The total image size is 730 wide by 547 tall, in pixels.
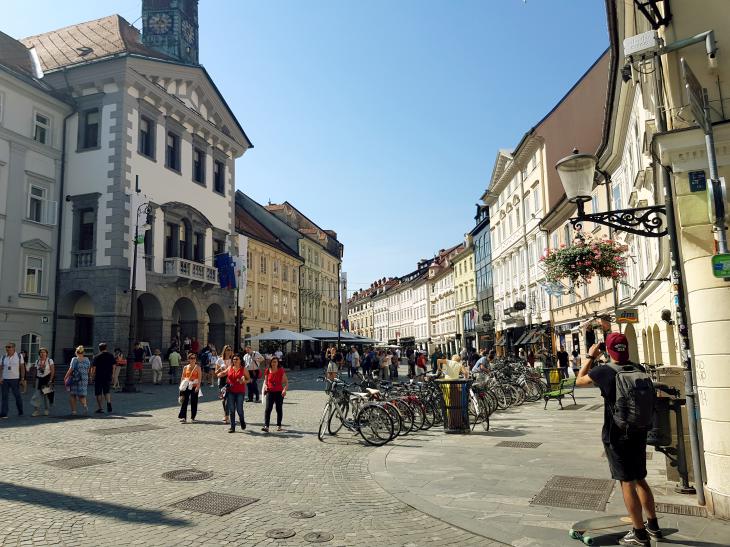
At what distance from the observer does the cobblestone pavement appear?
5508 millimetres

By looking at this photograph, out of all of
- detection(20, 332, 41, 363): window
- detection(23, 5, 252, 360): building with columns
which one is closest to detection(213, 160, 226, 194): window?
detection(23, 5, 252, 360): building with columns

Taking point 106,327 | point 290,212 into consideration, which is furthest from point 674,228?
point 290,212

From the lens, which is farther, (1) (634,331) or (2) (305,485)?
(1) (634,331)

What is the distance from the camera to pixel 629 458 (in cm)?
505

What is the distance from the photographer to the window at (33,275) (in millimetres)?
26016

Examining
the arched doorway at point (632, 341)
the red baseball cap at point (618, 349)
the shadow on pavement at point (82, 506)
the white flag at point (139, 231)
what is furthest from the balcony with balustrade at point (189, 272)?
the red baseball cap at point (618, 349)

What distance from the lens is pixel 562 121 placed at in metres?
34.7

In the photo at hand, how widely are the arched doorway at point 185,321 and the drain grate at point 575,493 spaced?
2725 centimetres

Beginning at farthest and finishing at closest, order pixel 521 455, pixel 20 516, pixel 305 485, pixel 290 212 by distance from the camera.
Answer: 1. pixel 290 212
2. pixel 521 455
3. pixel 305 485
4. pixel 20 516

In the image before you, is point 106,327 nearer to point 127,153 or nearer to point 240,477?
point 127,153

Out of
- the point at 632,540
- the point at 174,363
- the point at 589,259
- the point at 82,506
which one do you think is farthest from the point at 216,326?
the point at 632,540

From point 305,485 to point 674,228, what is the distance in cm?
531

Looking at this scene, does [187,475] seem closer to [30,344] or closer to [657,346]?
[657,346]

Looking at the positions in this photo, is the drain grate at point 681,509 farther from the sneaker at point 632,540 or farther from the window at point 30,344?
the window at point 30,344
